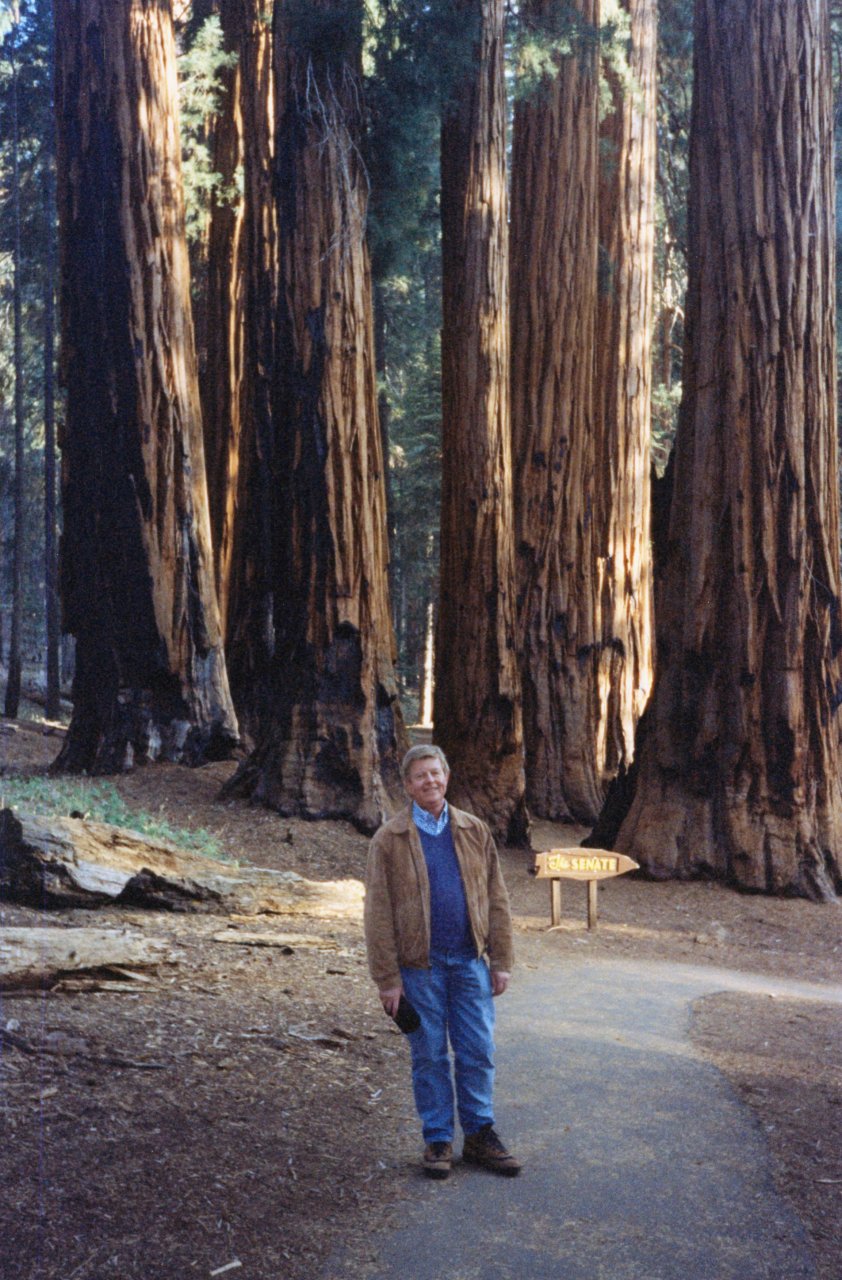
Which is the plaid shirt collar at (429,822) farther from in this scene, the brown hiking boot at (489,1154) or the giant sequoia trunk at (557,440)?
the giant sequoia trunk at (557,440)

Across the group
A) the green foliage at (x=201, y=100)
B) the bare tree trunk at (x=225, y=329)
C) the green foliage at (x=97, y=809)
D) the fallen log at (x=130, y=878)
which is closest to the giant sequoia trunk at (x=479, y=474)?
the green foliage at (x=97, y=809)

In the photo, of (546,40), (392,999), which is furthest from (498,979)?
(546,40)

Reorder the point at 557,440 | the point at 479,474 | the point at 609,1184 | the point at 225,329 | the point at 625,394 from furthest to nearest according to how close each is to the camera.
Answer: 1. the point at 225,329
2. the point at 625,394
3. the point at 557,440
4. the point at 479,474
5. the point at 609,1184

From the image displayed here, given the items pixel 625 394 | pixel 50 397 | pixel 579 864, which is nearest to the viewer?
pixel 579 864

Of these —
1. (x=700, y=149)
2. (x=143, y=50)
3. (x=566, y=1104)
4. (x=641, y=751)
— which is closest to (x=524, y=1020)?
(x=566, y=1104)

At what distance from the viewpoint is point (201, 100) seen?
18031 millimetres

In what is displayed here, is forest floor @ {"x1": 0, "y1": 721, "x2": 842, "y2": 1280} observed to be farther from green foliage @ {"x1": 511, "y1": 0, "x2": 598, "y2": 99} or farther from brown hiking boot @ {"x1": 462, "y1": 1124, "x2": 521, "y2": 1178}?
green foliage @ {"x1": 511, "y1": 0, "x2": 598, "y2": 99}

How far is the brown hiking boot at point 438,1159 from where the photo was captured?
4727 mm

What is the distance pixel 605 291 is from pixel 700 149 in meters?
5.22

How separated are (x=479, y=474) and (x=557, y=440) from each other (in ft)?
7.95

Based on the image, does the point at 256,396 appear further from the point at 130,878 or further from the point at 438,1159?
the point at 438,1159

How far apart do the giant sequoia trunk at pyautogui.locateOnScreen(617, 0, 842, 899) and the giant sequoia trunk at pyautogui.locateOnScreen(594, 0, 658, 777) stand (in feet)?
14.3

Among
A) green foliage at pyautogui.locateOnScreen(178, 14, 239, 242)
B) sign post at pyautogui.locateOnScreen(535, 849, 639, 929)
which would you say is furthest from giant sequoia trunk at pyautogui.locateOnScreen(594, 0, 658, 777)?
sign post at pyautogui.locateOnScreen(535, 849, 639, 929)

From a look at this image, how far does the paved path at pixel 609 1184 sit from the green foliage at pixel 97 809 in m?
3.60
